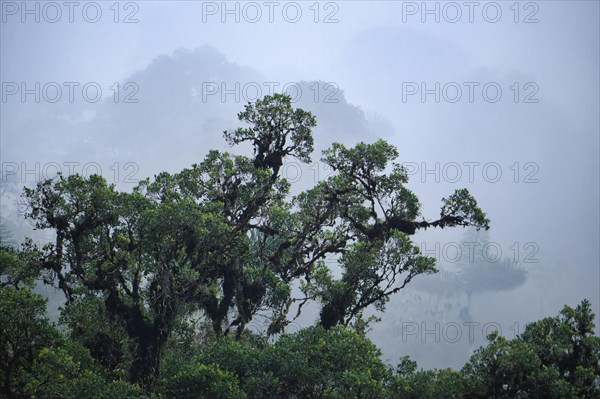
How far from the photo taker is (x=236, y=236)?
1100 inches

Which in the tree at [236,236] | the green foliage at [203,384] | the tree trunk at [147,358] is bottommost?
the green foliage at [203,384]

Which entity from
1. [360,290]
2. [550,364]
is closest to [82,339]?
[360,290]

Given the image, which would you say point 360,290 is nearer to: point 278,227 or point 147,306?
point 278,227

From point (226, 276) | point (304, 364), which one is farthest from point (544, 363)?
point (226, 276)

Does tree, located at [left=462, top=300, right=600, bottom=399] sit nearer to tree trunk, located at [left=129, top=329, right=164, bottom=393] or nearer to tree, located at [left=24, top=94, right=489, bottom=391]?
tree, located at [left=24, top=94, right=489, bottom=391]

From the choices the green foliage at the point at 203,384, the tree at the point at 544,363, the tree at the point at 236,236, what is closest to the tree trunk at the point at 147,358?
the tree at the point at 236,236

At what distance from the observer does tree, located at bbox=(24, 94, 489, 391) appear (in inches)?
974

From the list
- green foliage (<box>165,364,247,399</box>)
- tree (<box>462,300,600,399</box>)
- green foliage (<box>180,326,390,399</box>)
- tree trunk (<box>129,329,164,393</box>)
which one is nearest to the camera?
green foliage (<box>165,364,247,399</box>)

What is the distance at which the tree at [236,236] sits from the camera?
974 inches

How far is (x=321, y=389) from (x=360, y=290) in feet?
25.8

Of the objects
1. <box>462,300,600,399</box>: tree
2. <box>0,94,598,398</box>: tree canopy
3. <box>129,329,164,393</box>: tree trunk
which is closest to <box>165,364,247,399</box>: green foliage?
<box>0,94,598,398</box>: tree canopy

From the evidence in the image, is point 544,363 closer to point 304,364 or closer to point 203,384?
point 304,364

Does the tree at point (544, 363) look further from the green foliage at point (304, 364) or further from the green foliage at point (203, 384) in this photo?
the green foliage at point (203, 384)

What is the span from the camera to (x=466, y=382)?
2108 centimetres
